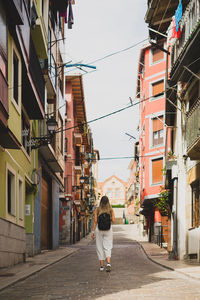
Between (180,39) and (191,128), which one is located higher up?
(180,39)

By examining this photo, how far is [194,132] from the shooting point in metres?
15.4

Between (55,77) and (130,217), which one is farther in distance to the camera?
(130,217)

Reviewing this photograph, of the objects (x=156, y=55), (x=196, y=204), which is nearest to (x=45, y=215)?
(x=196, y=204)

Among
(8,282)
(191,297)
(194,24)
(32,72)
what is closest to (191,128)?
(194,24)

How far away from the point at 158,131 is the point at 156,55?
19.5ft

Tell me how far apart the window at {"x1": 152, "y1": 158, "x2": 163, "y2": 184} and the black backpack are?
26.3m

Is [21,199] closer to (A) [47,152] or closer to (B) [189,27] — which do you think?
(A) [47,152]

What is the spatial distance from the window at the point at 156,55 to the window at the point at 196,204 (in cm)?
2415

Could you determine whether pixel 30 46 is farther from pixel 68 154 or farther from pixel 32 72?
pixel 68 154

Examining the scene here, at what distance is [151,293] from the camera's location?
7781mm

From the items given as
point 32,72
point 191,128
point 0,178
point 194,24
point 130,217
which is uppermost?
point 194,24

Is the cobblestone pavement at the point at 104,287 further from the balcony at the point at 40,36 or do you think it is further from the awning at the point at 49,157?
the awning at the point at 49,157

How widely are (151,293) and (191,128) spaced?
8.80 metres

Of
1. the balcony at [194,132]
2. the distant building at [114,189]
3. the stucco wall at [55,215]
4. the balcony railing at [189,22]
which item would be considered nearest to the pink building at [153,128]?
the stucco wall at [55,215]
